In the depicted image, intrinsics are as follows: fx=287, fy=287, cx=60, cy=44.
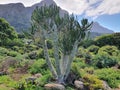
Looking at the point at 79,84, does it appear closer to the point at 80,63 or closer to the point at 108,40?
the point at 80,63

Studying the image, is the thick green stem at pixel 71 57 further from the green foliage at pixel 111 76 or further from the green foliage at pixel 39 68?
the green foliage at pixel 111 76

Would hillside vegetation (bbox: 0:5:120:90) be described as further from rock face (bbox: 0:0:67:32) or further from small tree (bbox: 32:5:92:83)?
rock face (bbox: 0:0:67:32)

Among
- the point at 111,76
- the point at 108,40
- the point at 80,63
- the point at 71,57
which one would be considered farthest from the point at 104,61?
the point at 108,40

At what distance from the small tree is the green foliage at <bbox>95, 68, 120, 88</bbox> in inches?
129

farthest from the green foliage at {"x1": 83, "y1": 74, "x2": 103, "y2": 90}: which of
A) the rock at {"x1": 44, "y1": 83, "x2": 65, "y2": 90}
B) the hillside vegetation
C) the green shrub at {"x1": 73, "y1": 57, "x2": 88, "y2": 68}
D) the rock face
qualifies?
the rock face

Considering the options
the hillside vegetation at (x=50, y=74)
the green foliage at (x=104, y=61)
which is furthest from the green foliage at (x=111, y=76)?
the green foliage at (x=104, y=61)

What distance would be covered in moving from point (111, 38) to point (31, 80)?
24.3 metres

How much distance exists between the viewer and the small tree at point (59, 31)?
16266 mm

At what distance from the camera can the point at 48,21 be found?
652 inches

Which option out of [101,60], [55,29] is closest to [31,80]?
[55,29]

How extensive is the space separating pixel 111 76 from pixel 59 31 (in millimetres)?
5194

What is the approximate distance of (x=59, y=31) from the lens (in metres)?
17.0

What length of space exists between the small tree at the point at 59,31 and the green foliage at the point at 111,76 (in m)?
3.27

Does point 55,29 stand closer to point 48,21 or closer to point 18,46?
point 48,21
